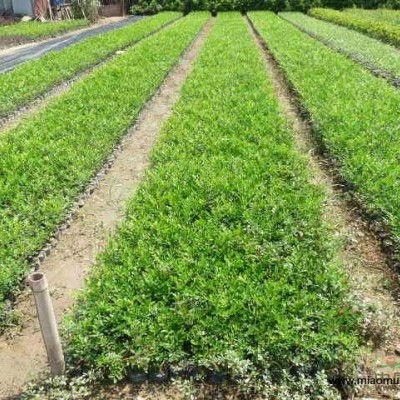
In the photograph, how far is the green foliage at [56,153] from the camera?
4.79 m

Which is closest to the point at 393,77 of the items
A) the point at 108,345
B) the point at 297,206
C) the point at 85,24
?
the point at 297,206

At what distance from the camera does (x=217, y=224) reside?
4.63 m

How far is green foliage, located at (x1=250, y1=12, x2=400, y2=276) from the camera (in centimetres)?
525

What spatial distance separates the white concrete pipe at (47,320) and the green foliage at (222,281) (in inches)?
7.4

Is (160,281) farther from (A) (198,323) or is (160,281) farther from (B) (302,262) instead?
(B) (302,262)

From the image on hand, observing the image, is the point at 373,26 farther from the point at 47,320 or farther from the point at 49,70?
→ the point at 47,320

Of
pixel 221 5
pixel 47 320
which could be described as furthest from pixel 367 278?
pixel 221 5

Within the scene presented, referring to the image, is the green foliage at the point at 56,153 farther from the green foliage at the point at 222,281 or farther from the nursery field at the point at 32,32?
the nursery field at the point at 32,32

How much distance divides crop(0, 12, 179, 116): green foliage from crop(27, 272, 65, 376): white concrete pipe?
767 cm

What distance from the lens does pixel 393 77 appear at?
1109 centimetres

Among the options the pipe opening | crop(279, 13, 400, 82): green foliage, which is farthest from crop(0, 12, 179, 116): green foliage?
crop(279, 13, 400, 82): green foliage

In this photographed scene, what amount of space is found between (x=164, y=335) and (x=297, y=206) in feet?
7.52

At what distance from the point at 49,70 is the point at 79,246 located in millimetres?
9191

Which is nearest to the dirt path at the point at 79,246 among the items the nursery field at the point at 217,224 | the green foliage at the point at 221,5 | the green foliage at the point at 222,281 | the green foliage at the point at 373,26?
the nursery field at the point at 217,224
